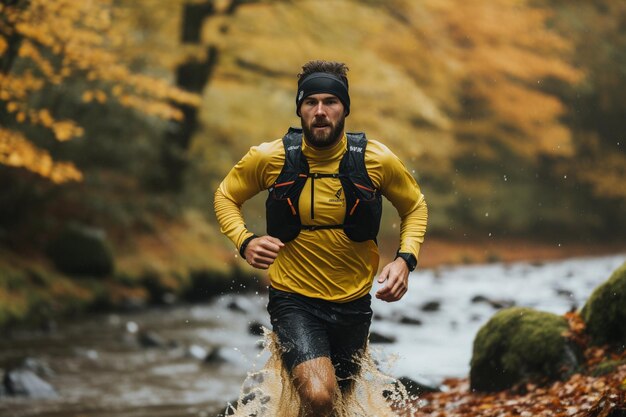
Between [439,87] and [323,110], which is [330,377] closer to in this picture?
[323,110]

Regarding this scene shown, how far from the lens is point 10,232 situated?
49.0ft

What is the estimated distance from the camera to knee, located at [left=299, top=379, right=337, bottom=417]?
4.27 m

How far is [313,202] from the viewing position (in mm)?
4492

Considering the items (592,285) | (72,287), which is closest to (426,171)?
(592,285)

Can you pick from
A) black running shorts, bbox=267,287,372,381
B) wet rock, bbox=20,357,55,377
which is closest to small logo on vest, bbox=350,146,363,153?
black running shorts, bbox=267,287,372,381

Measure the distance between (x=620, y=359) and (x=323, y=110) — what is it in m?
3.58

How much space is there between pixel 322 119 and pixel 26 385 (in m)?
6.33

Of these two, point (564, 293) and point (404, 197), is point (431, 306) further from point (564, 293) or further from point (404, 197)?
point (404, 197)

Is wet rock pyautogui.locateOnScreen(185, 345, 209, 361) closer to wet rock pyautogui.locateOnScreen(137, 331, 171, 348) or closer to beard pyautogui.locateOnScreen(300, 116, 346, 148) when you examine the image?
wet rock pyautogui.locateOnScreen(137, 331, 171, 348)

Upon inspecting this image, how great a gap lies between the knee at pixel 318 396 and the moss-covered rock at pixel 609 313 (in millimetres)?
3550

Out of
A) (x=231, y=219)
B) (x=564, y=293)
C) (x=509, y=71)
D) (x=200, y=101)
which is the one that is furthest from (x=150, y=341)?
(x=509, y=71)

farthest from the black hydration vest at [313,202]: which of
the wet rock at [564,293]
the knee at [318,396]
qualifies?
the wet rock at [564,293]

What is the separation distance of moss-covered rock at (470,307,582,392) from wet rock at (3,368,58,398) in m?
4.71

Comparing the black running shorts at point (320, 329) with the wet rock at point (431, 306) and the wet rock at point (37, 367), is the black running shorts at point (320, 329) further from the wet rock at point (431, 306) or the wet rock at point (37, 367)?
the wet rock at point (431, 306)
